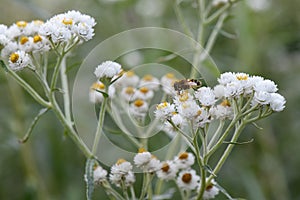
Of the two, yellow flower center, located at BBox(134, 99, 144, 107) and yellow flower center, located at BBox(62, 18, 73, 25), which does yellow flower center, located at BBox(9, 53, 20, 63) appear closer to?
yellow flower center, located at BBox(62, 18, 73, 25)

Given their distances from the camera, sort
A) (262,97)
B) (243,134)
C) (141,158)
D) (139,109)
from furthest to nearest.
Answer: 1. (243,134)
2. (139,109)
3. (141,158)
4. (262,97)

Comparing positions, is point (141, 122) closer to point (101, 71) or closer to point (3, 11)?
point (101, 71)

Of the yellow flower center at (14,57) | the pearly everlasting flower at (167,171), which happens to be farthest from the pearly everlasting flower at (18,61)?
the pearly everlasting flower at (167,171)

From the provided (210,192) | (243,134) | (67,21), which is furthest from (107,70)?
(243,134)

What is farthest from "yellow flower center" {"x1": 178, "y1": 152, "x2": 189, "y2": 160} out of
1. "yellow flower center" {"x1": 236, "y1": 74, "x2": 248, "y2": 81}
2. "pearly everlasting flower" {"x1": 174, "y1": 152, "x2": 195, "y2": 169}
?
"yellow flower center" {"x1": 236, "y1": 74, "x2": 248, "y2": 81}

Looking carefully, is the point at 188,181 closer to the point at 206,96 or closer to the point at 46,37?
the point at 206,96
